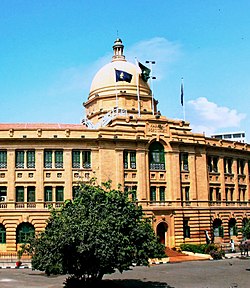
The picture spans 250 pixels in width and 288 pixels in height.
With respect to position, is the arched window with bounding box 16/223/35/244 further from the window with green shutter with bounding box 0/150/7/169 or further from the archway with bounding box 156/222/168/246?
the archway with bounding box 156/222/168/246

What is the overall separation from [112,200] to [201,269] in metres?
15.5

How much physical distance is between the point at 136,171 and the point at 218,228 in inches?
523

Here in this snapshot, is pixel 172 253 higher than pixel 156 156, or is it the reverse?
pixel 156 156

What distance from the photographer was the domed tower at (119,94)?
62906mm

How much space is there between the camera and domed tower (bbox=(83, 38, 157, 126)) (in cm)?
6291

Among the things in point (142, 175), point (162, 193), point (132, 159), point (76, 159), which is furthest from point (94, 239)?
point (162, 193)

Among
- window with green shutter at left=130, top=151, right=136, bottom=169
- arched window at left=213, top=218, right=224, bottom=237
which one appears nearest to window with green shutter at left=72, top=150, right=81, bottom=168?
window with green shutter at left=130, top=151, right=136, bottom=169

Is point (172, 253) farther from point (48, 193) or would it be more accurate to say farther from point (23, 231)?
point (23, 231)

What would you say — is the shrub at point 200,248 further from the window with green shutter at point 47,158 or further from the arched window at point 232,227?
the window with green shutter at point 47,158

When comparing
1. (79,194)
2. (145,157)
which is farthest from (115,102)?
(79,194)

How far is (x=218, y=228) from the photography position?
57406mm

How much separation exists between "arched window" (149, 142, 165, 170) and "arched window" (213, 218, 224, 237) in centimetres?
985

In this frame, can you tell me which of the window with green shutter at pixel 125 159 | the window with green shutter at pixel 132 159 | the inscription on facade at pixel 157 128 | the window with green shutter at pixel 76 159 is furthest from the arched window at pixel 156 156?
the window with green shutter at pixel 76 159

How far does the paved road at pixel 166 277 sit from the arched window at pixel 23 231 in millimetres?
9033
